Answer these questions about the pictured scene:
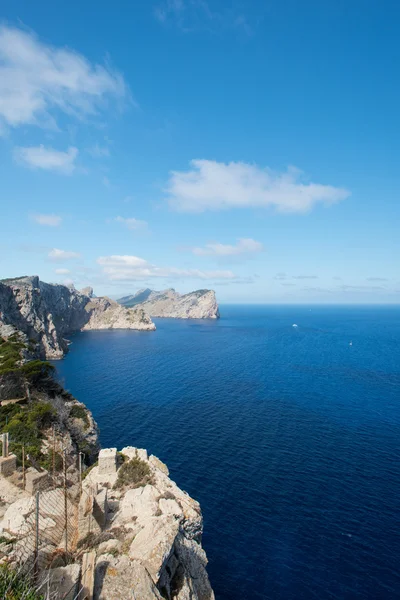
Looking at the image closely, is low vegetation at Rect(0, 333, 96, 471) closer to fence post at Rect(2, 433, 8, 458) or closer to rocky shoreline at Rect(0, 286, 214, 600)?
rocky shoreline at Rect(0, 286, 214, 600)

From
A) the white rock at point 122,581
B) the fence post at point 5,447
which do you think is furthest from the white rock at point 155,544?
the fence post at point 5,447

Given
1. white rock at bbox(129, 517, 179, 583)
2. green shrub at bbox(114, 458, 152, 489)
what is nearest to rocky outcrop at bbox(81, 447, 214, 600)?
white rock at bbox(129, 517, 179, 583)

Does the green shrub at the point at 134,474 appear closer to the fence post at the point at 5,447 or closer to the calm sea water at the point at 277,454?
the fence post at the point at 5,447

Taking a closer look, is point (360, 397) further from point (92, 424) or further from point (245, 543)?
point (92, 424)

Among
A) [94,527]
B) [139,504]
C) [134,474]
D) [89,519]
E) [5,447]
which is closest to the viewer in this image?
[89,519]

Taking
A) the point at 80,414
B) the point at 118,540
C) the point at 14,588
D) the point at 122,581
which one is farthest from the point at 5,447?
the point at 14,588

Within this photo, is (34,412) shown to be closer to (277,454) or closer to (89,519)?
(89,519)

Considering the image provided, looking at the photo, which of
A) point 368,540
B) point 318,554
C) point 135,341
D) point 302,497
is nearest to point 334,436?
point 302,497

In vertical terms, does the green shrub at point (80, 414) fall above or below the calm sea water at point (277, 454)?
above
